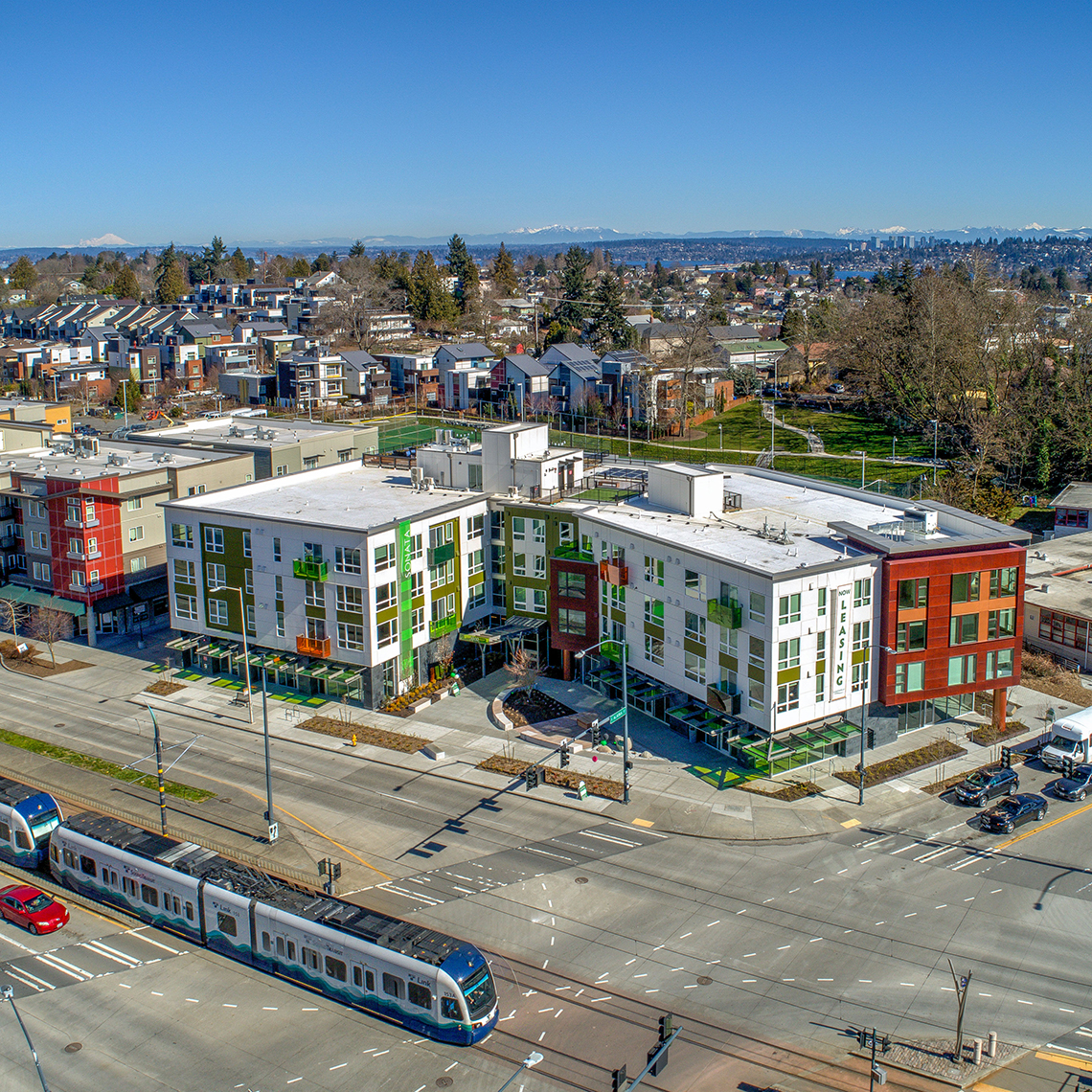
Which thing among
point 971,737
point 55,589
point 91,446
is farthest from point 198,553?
point 971,737

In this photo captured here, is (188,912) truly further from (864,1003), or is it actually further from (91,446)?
(91,446)

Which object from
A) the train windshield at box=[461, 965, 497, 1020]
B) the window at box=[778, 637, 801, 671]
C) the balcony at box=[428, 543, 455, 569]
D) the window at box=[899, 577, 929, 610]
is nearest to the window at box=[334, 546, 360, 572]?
the balcony at box=[428, 543, 455, 569]

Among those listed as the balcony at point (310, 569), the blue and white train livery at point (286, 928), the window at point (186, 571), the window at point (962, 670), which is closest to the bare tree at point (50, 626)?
the window at point (186, 571)

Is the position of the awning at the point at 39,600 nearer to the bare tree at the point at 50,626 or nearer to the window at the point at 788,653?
the bare tree at the point at 50,626

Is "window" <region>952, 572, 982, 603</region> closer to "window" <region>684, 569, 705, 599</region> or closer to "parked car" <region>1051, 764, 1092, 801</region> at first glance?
"parked car" <region>1051, 764, 1092, 801</region>

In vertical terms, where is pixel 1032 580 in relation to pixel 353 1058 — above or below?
above
